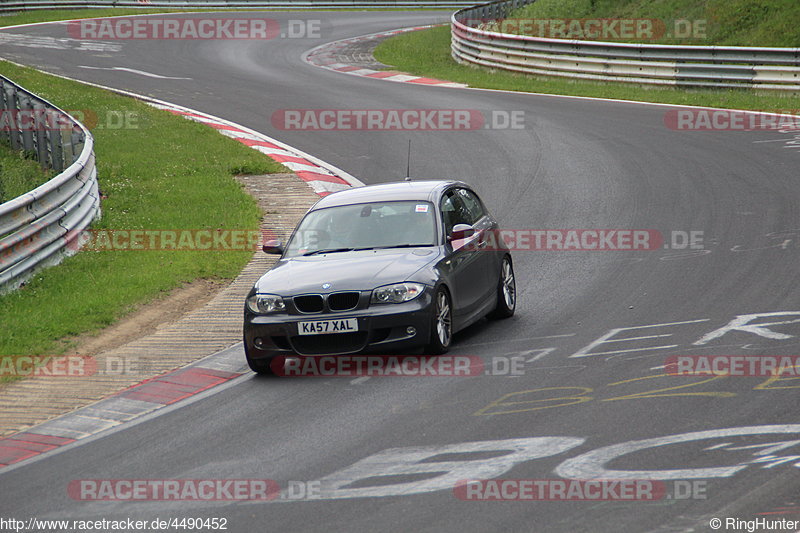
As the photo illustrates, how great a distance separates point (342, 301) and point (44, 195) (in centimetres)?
526

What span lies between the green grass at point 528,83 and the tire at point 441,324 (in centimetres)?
1555

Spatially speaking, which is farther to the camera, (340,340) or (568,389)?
(340,340)

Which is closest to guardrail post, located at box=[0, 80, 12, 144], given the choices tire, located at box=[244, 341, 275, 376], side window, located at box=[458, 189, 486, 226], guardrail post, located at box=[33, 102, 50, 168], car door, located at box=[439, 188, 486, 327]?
guardrail post, located at box=[33, 102, 50, 168]

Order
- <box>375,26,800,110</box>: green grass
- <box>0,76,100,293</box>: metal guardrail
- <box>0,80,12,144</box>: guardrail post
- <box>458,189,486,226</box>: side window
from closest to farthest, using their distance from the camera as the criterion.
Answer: <box>458,189,486,226</box>: side window < <box>0,76,100,293</box>: metal guardrail < <box>0,80,12,144</box>: guardrail post < <box>375,26,800,110</box>: green grass

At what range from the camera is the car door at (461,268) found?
34.4 ft

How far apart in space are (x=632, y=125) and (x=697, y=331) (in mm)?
12928

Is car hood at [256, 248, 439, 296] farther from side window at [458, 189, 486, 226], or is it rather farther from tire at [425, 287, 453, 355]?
side window at [458, 189, 486, 226]

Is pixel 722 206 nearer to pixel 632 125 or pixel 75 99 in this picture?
pixel 632 125

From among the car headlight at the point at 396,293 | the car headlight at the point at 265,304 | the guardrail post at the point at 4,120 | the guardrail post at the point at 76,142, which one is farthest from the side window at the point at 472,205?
the guardrail post at the point at 4,120

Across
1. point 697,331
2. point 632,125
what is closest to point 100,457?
point 697,331

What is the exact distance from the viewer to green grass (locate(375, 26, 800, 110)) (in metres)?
24.6

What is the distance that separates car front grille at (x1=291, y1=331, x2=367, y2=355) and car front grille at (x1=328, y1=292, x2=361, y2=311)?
0.78ft

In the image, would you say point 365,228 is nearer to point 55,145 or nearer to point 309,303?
Result: point 309,303

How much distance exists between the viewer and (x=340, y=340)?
32.0ft
